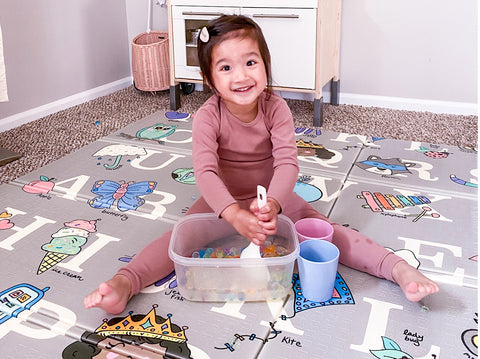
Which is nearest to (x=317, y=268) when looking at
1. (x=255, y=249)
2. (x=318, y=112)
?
(x=255, y=249)

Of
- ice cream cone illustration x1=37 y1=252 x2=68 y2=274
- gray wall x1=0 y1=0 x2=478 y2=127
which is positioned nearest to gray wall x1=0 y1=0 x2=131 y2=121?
gray wall x1=0 y1=0 x2=478 y2=127

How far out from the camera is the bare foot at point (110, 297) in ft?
2.59

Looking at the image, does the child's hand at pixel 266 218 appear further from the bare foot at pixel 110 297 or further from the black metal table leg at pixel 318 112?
the black metal table leg at pixel 318 112

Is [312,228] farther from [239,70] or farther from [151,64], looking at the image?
[151,64]

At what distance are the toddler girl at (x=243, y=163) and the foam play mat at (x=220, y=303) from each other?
4 centimetres

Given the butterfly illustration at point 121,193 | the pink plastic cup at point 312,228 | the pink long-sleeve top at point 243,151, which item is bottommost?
the butterfly illustration at point 121,193

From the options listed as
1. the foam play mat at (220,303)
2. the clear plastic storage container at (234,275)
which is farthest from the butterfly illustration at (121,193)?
the clear plastic storage container at (234,275)

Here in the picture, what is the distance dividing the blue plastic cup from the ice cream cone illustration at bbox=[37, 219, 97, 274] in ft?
1.58

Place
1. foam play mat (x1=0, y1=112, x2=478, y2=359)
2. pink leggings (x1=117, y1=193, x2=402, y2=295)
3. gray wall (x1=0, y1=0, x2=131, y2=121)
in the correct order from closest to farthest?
1. foam play mat (x1=0, y1=112, x2=478, y2=359)
2. pink leggings (x1=117, y1=193, x2=402, y2=295)
3. gray wall (x1=0, y1=0, x2=131, y2=121)

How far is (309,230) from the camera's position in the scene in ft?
3.18

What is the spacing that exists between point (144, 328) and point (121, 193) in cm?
53

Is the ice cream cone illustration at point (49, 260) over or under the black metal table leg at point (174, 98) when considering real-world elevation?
under

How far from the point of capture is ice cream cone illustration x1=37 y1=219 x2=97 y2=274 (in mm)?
970

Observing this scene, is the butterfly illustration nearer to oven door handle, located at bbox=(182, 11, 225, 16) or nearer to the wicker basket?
oven door handle, located at bbox=(182, 11, 225, 16)
